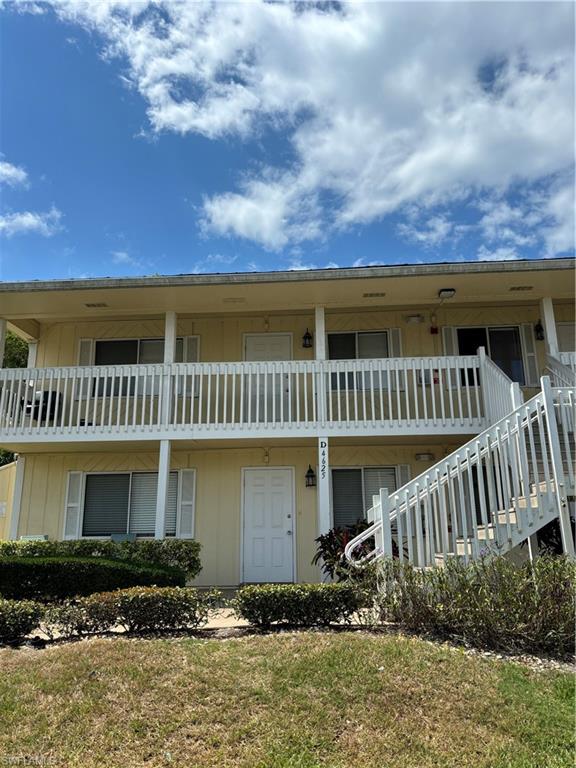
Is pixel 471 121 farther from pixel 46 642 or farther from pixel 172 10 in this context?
pixel 46 642

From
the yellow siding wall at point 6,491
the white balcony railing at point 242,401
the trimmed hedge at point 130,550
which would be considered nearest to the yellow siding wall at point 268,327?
the white balcony railing at point 242,401

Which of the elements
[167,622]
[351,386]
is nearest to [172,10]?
[351,386]

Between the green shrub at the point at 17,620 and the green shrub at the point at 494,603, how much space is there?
3760 millimetres

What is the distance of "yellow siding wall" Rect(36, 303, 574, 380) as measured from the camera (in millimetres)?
11977

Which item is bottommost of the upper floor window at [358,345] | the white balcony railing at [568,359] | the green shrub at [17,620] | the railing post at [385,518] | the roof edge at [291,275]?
the green shrub at [17,620]

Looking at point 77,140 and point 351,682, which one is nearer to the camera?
point 351,682

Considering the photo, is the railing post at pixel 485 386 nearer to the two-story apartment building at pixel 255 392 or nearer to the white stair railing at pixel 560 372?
the two-story apartment building at pixel 255 392

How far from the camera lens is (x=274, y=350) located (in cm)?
1240

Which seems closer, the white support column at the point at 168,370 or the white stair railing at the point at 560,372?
the white stair railing at the point at 560,372

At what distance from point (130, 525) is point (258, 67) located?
363 inches

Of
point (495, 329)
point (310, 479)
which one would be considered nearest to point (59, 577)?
point (310, 479)

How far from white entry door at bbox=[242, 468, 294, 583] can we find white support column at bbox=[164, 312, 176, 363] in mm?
2974

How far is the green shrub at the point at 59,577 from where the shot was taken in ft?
25.3

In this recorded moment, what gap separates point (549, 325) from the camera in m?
10.5
